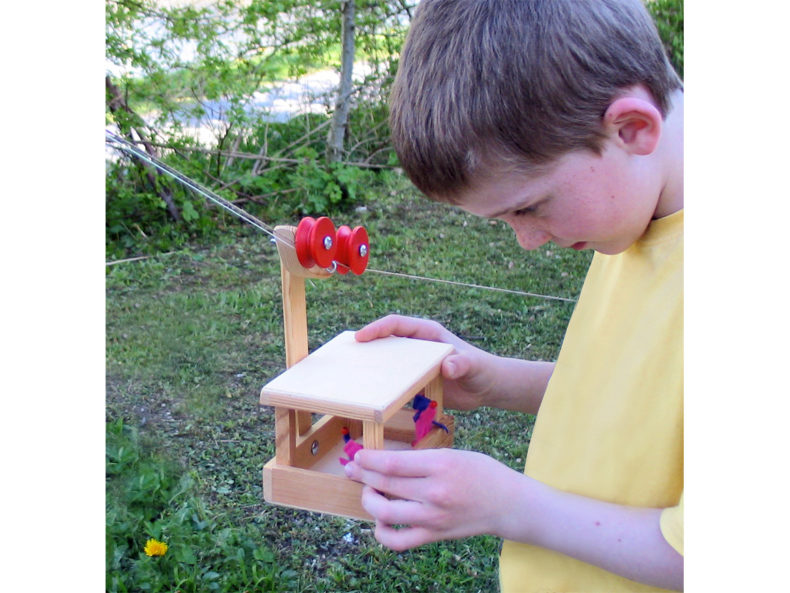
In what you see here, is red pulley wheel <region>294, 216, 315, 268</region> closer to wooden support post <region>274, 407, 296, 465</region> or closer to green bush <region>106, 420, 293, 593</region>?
wooden support post <region>274, 407, 296, 465</region>

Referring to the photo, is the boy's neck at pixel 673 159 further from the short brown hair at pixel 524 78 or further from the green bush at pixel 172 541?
the green bush at pixel 172 541

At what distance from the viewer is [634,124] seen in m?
0.82

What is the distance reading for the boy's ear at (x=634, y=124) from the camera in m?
0.80

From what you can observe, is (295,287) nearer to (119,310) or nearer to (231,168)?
(119,310)

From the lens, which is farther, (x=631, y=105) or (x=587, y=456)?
(x=587, y=456)

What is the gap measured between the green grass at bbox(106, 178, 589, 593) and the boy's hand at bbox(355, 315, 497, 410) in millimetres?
666

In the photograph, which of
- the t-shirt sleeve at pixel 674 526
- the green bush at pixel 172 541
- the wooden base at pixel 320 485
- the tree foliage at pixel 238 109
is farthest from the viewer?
the tree foliage at pixel 238 109

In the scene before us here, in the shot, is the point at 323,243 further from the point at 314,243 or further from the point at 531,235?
the point at 531,235

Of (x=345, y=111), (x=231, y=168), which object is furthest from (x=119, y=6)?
(x=345, y=111)

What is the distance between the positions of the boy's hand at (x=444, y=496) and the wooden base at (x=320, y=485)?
110 millimetres

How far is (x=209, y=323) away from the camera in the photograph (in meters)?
2.75

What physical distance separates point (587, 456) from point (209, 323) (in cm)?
199

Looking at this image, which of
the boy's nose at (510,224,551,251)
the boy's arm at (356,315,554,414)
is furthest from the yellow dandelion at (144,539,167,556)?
the boy's nose at (510,224,551,251)

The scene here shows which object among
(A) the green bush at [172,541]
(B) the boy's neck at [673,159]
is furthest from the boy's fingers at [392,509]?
(A) the green bush at [172,541]
